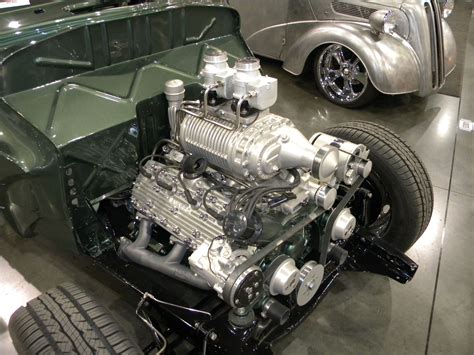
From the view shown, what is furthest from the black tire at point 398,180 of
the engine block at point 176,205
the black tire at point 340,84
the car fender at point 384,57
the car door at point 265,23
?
the car door at point 265,23

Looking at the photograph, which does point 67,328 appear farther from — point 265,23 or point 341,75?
point 265,23

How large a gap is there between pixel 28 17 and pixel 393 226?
223cm

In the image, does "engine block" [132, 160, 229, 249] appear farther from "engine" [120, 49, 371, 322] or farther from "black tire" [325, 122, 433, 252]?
"black tire" [325, 122, 433, 252]

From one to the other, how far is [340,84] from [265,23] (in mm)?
1262

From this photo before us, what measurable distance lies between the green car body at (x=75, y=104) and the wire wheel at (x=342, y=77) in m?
2.60

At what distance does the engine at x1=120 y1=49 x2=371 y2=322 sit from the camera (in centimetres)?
161

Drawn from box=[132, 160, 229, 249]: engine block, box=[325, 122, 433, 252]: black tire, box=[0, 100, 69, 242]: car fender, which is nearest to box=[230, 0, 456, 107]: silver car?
box=[325, 122, 433, 252]: black tire

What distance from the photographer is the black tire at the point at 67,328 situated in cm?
147

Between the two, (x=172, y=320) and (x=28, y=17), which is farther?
(x=28, y=17)

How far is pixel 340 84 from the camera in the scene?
4742 millimetres

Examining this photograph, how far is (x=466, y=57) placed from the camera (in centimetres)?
649

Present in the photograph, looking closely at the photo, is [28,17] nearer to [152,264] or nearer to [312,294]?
[152,264]

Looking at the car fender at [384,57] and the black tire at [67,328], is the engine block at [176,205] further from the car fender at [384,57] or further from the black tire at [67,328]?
the car fender at [384,57]

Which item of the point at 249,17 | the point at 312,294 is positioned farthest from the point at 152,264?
the point at 249,17
